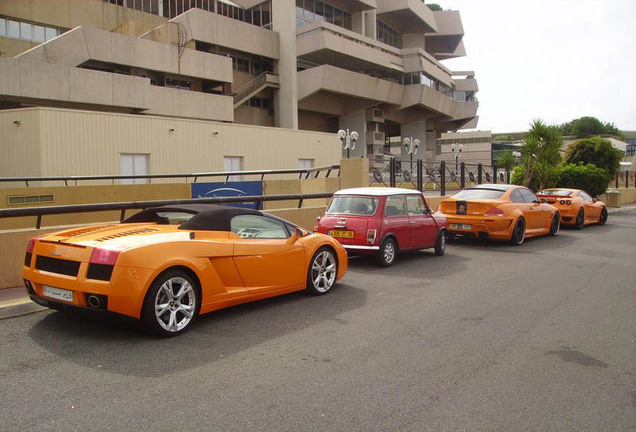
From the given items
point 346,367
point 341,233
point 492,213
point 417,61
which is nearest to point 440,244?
point 492,213

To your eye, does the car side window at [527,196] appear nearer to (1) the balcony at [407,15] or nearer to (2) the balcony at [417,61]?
(2) the balcony at [417,61]

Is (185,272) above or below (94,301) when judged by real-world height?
above

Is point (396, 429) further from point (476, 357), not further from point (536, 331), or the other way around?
point (536, 331)

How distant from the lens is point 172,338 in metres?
5.29

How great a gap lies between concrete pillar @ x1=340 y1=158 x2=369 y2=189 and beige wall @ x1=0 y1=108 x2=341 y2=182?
12.5 metres

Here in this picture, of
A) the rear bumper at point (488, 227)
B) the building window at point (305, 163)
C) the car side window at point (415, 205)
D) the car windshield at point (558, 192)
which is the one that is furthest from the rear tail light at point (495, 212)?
the building window at point (305, 163)

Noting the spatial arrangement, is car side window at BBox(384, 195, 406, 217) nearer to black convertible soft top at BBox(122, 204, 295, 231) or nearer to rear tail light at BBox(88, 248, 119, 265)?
black convertible soft top at BBox(122, 204, 295, 231)

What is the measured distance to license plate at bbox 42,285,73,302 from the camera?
5.04 m

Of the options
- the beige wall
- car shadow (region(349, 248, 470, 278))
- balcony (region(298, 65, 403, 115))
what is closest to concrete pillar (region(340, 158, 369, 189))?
car shadow (region(349, 248, 470, 278))

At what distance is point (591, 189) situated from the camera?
1080 inches

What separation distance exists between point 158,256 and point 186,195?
11.4m

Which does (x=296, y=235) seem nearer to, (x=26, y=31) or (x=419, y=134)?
(x=26, y=31)

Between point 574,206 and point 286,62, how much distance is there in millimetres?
33238

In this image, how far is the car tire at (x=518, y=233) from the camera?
13.1 metres
